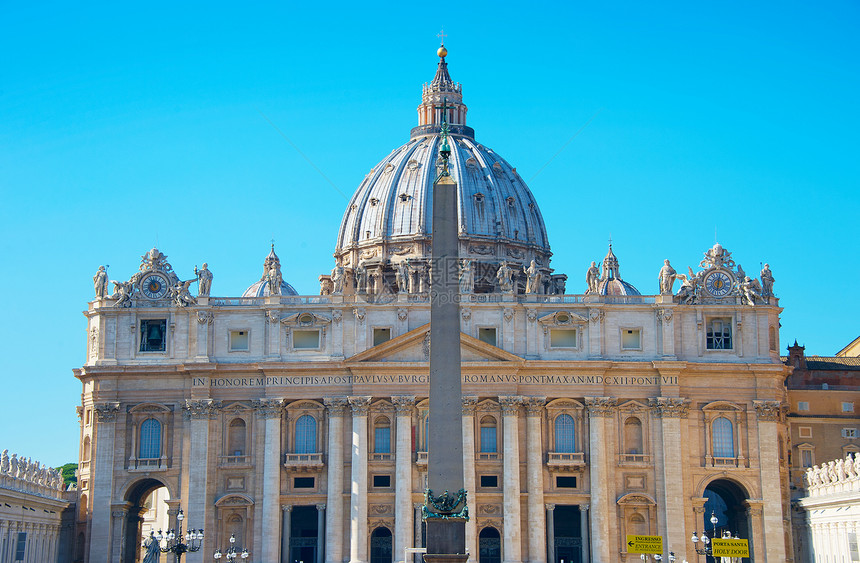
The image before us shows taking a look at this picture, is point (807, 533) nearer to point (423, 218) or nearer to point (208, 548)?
point (208, 548)

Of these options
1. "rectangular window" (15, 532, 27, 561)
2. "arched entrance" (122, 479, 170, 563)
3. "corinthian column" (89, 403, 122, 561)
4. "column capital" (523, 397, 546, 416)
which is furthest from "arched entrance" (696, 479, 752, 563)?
"rectangular window" (15, 532, 27, 561)

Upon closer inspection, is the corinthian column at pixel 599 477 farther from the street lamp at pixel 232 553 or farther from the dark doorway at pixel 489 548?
the street lamp at pixel 232 553

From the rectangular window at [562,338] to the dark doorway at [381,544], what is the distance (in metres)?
15.1

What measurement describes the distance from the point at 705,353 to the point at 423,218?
36.3m

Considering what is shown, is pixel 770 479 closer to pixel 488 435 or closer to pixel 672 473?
pixel 672 473

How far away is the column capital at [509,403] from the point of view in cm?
8319

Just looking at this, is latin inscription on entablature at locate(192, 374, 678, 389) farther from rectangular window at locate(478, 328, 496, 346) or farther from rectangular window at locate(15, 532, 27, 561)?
rectangular window at locate(15, 532, 27, 561)

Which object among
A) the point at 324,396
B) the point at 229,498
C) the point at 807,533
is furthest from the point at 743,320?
the point at 229,498

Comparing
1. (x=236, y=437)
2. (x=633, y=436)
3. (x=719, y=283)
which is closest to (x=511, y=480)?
(x=633, y=436)

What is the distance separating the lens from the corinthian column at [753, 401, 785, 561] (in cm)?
8188

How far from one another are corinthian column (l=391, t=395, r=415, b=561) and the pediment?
2496 millimetres

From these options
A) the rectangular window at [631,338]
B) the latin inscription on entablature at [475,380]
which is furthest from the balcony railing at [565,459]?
the rectangular window at [631,338]

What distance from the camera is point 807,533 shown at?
271 ft

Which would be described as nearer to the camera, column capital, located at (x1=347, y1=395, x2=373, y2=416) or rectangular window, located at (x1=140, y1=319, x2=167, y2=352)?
column capital, located at (x1=347, y1=395, x2=373, y2=416)
